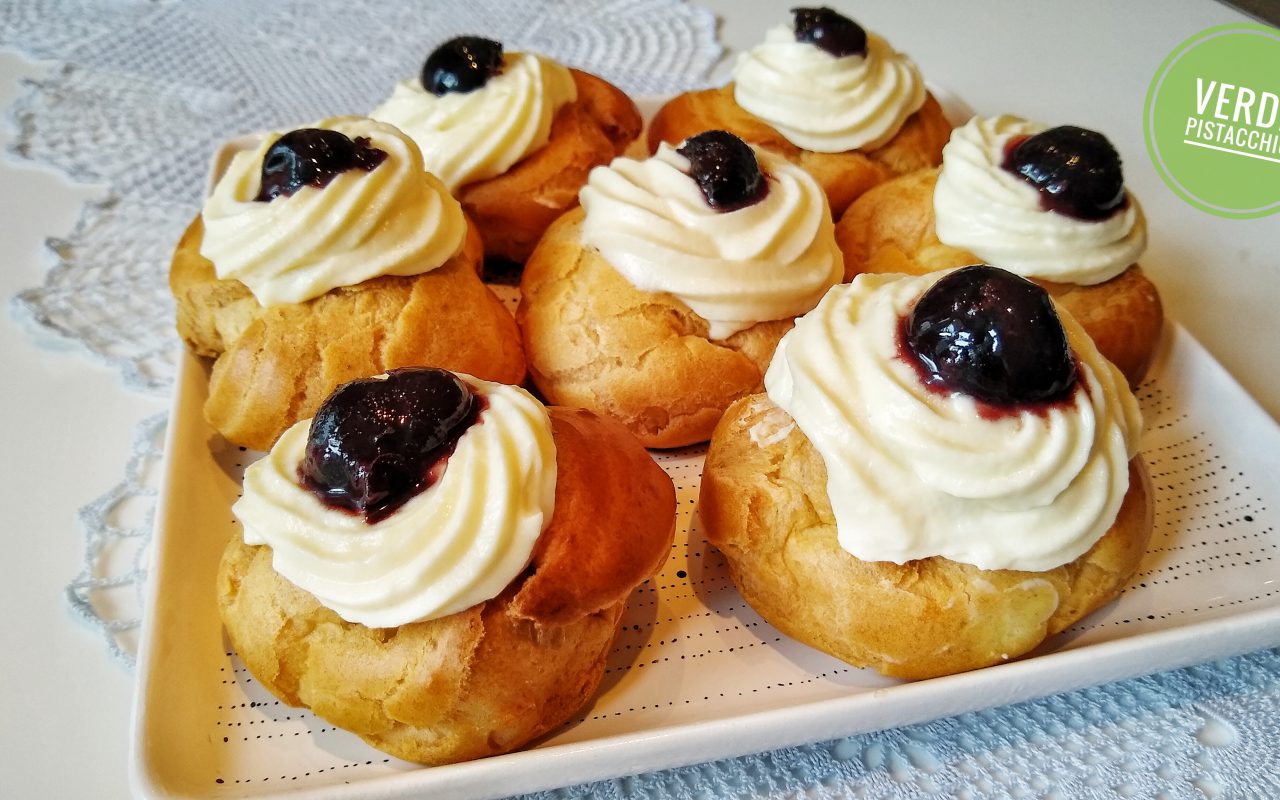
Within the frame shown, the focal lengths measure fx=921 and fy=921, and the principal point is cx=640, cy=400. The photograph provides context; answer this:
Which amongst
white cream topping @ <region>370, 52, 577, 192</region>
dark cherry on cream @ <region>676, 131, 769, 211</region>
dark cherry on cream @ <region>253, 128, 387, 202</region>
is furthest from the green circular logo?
dark cherry on cream @ <region>253, 128, 387, 202</region>

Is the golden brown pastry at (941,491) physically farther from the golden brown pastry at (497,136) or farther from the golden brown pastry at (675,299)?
the golden brown pastry at (497,136)

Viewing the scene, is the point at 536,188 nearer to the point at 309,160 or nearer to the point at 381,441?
the point at 309,160

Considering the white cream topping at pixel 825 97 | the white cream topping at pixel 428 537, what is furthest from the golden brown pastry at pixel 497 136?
the white cream topping at pixel 428 537

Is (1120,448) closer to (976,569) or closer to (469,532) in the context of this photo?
(976,569)

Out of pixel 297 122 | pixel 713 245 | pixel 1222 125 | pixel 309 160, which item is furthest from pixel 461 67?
pixel 1222 125

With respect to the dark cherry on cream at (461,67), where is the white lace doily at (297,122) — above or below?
below

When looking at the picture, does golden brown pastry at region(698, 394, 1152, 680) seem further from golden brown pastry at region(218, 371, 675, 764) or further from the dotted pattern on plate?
golden brown pastry at region(218, 371, 675, 764)
